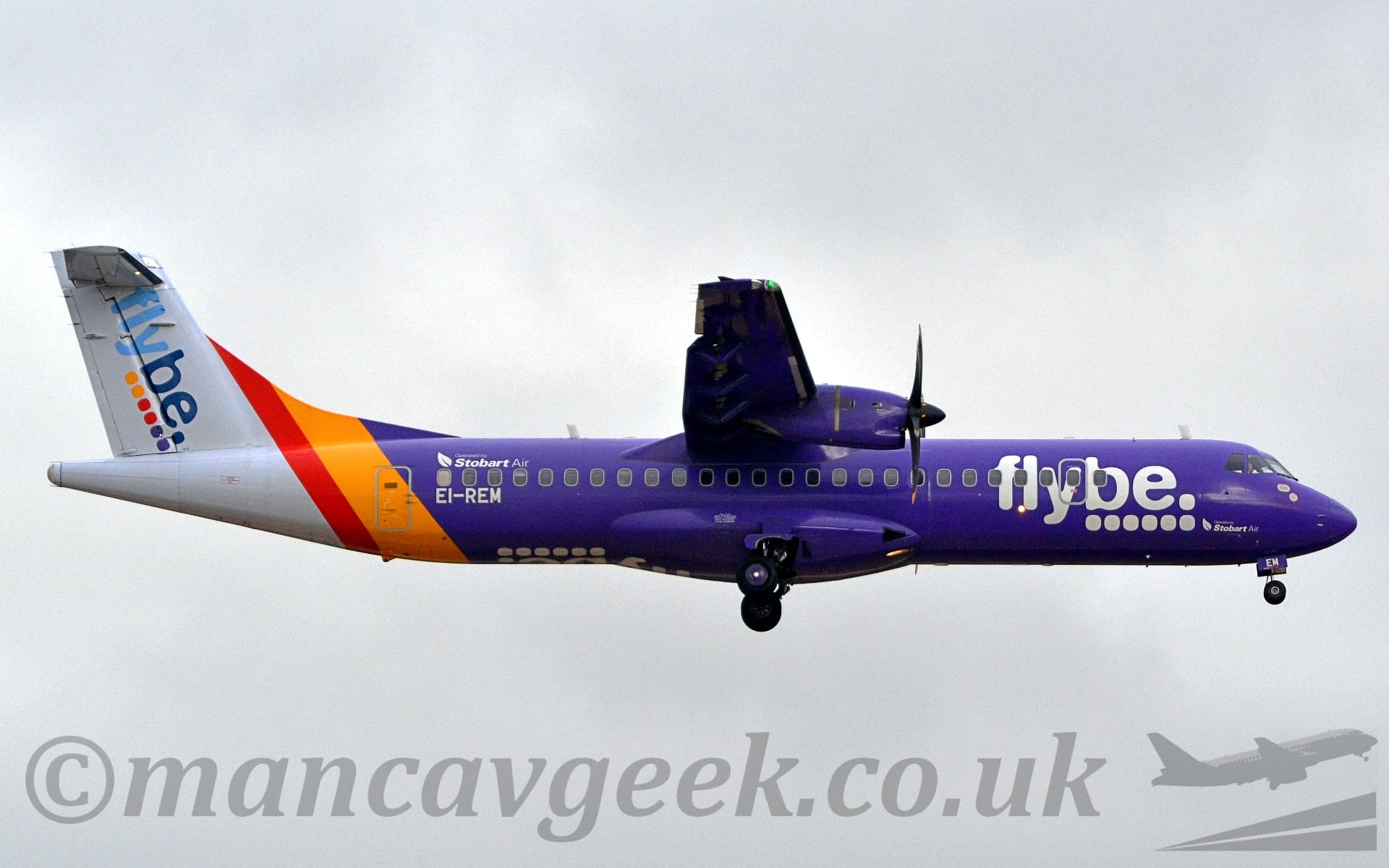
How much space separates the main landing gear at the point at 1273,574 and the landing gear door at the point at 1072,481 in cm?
340

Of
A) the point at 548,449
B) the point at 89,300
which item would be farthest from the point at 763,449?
the point at 89,300

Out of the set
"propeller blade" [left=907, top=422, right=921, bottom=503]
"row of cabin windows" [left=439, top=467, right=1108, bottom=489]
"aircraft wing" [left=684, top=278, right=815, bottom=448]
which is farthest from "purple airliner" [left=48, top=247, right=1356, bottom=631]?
"propeller blade" [left=907, top=422, right=921, bottom=503]

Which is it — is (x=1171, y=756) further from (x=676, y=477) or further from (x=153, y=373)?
(x=153, y=373)

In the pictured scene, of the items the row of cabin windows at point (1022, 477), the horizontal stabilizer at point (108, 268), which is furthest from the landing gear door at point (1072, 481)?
the horizontal stabilizer at point (108, 268)

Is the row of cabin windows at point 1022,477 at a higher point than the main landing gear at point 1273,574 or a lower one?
higher

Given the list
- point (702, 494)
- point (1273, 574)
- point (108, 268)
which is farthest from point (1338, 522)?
point (108, 268)

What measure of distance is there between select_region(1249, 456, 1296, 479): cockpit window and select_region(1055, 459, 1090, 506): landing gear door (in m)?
3.03

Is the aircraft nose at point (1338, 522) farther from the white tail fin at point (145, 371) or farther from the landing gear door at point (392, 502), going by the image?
the white tail fin at point (145, 371)

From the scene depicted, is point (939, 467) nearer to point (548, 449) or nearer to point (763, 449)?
point (763, 449)

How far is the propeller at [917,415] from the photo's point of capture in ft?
95.1

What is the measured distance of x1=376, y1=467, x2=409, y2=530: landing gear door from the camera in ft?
102

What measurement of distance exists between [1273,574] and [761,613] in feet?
29.0

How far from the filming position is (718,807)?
95.7ft

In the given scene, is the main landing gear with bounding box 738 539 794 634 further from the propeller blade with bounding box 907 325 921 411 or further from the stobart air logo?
the stobart air logo
